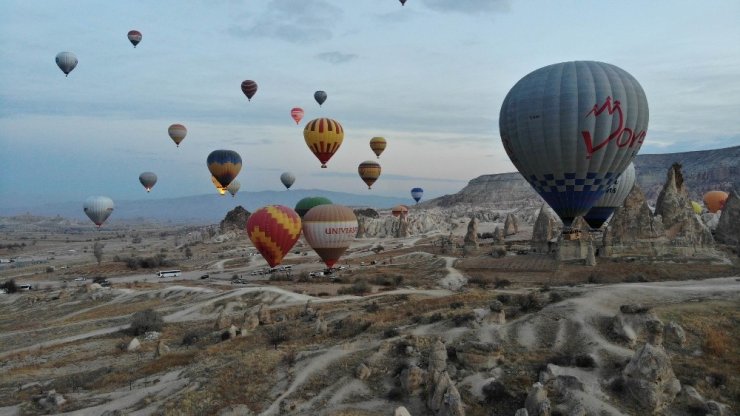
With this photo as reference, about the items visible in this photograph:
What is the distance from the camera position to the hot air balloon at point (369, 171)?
107625mm

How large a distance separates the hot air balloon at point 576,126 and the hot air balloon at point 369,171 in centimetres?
6555

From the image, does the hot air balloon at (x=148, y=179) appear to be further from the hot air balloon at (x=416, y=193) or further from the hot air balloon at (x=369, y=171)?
the hot air balloon at (x=416, y=193)

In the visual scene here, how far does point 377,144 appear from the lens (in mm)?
109125

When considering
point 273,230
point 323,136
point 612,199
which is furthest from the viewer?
point 323,136

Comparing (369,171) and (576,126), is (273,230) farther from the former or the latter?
(369,171)

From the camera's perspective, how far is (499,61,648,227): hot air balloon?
3884 cm

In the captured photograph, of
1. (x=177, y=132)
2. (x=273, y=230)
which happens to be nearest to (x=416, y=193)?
(x=177, y=132)

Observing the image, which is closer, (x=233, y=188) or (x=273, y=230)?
(x=273, y=230)

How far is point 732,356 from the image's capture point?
21.1 metres

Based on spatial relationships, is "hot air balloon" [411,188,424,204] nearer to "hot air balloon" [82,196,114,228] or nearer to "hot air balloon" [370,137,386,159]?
"hot air balloon" [370,137,386,159]

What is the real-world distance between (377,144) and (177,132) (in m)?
40.7

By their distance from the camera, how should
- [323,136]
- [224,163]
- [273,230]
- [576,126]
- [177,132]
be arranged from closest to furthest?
1. [576,126]
2. [273,230]
3. [323,136]
4. [224,163]
5. [177,132]

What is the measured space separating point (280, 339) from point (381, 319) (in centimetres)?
633

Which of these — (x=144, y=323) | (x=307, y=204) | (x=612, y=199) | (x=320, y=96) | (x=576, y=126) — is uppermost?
(x=320, y=96)
